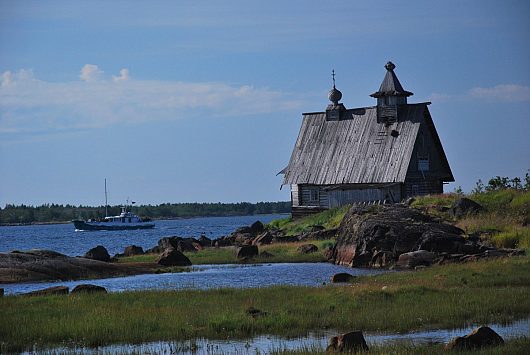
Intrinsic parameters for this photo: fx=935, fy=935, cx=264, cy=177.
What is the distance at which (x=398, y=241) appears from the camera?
147ft

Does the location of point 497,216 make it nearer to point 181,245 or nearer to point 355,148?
point 181,245

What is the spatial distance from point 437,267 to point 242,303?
39.6 feet

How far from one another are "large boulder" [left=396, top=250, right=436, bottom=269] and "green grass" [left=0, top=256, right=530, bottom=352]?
7.11 meters

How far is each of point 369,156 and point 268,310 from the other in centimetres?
4703

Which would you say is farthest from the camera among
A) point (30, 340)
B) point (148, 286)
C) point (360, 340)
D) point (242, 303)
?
point (148, 286)

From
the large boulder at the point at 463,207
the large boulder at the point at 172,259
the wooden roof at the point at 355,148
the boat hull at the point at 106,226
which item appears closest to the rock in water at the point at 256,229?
the wooden roof at the point at 355,148

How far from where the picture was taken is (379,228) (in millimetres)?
46062

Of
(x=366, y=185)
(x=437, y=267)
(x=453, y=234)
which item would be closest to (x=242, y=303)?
(x=437, y=267)

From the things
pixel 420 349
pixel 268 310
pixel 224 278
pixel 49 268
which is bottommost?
pixel 420 349

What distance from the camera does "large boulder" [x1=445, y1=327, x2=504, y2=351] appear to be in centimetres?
2003

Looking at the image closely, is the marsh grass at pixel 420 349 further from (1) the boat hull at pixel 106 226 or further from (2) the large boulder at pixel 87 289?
(1) the boat hull at pixel 106 226

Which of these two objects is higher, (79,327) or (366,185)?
(366,185)

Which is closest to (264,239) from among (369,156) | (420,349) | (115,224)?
(369,156)

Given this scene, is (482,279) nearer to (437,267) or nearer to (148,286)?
(437,267)
